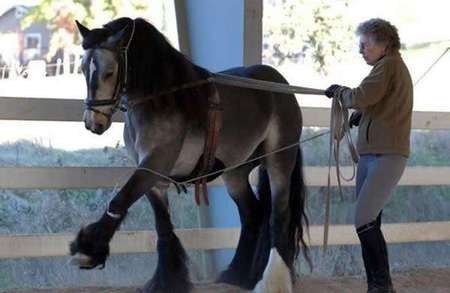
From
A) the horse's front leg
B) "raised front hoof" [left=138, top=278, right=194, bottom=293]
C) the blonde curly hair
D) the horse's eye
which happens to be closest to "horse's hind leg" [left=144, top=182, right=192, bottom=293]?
"raised front hoof" [left=138, top=278, right=194, bottom=293]

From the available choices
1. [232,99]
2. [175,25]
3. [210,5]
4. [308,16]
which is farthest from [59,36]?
[308,16]

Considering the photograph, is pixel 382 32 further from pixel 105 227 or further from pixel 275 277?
pixel 105 227

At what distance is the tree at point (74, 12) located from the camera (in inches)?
229

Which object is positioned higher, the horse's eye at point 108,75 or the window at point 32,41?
the window at point 32,41

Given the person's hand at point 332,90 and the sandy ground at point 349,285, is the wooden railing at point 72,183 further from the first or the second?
the person's hand at point 332,90

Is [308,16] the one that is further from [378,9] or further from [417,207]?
[417,207]

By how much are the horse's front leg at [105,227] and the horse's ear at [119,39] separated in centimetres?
69

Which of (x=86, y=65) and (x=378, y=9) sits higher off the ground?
(x=378, y=9)

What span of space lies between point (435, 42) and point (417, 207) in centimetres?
208

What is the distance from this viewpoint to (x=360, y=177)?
176 inches

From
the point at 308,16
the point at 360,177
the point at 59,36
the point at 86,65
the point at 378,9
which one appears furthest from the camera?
the point at 378,9

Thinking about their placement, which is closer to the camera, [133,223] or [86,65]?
[86,65]

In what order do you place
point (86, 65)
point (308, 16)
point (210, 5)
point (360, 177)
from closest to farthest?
point (86, 65) → point (360, 177) → point (210, 5) → point (308, 16)

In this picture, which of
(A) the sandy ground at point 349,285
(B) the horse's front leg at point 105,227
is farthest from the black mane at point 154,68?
(A) the sandy ground at point 349,285
